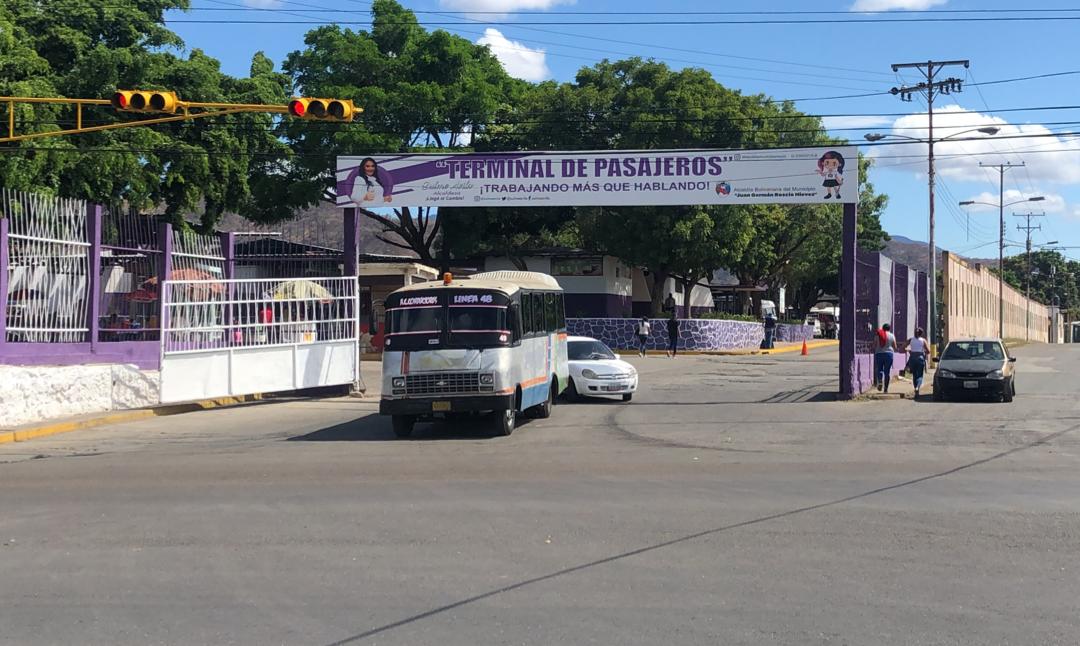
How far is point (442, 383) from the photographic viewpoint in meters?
16.4

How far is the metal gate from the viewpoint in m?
20.4

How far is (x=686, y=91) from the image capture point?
45.8 m

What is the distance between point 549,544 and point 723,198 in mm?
16288

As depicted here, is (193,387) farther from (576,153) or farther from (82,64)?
(82,64)

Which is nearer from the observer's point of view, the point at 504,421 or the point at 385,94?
the point at 504,421

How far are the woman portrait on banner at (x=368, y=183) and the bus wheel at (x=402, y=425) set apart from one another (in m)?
8.68

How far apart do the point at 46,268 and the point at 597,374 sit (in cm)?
1136

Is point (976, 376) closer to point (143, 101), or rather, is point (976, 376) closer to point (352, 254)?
point (352, 254)

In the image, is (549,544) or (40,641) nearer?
(40,641)

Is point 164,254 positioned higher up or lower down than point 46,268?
higher up

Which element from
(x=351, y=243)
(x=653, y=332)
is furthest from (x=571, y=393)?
(x=653, y=332)

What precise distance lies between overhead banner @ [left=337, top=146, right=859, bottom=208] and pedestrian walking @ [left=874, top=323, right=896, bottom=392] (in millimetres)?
3602

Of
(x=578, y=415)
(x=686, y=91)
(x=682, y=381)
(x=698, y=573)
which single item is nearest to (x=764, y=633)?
(x=698, y=573)

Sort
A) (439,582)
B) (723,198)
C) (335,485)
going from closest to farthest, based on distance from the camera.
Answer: (439,582), (335,485), (723,198)
